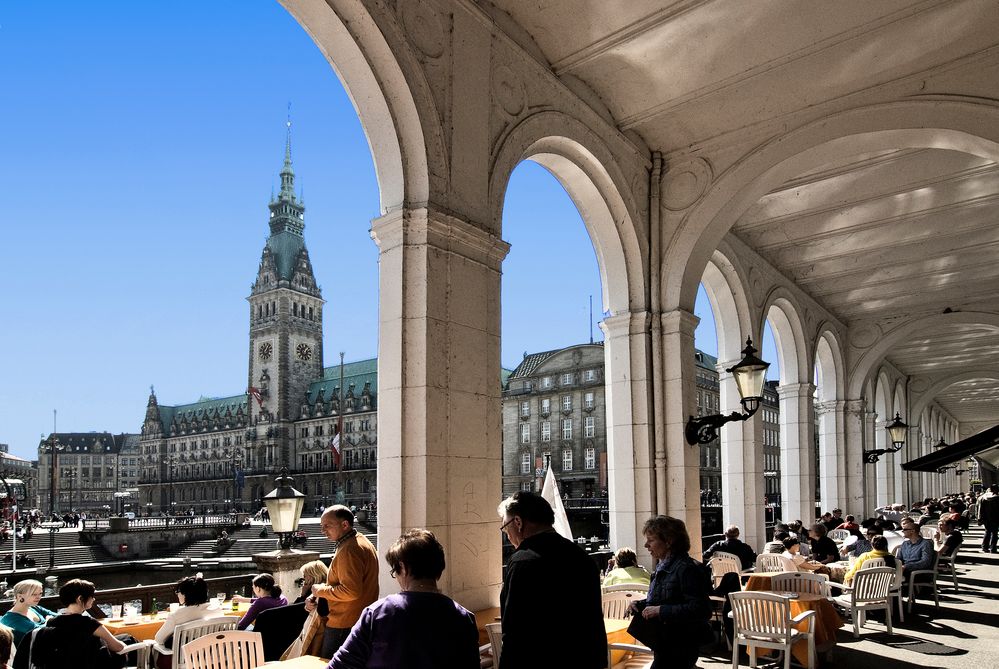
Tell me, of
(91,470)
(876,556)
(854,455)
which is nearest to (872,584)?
(876,556)

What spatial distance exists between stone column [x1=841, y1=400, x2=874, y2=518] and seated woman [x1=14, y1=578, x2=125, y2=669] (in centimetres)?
1645

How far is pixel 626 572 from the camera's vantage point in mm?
7195

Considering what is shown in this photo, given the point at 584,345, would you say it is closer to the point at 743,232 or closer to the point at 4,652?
the point at 743,232

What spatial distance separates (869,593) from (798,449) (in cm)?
676

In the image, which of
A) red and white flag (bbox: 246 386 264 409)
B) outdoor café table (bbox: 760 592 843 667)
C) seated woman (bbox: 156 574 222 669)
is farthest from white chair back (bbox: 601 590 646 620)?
red and white flag (bbox: 246 386 264 409)

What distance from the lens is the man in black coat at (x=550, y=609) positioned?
2.87 m

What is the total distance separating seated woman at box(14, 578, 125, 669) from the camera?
471 cm

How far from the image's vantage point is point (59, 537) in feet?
137

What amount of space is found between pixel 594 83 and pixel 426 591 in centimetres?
676

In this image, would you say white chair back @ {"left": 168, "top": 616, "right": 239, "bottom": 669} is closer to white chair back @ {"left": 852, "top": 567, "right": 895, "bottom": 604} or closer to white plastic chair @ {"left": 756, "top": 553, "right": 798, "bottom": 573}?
white plastic chair @ {"left": 756, "top": 553, "right": 798, "bottom": 573}

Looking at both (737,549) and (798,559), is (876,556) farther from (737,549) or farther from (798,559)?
(737,549)

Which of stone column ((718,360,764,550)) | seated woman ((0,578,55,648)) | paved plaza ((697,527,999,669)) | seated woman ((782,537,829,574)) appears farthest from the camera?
stone column ((718,360,764,550))

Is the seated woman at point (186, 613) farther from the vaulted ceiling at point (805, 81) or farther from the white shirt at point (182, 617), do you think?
the vaulted ceiling at point (805, 81)

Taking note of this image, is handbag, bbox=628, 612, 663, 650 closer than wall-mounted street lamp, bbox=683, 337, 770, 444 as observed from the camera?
Yes
